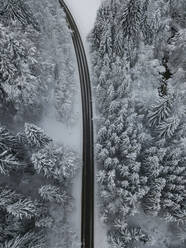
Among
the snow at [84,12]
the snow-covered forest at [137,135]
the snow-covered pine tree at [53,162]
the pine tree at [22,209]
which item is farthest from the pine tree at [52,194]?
the snow at [84,12]

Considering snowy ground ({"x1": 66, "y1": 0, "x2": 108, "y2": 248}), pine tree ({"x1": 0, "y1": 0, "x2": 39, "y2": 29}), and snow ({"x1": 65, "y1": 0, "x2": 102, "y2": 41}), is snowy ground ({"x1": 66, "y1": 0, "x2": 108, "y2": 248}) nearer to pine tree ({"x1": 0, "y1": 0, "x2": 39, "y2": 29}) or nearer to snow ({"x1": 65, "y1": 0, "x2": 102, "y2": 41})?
snow ({"x1": 65, "y1": 0, "x2": 102, "y2": 41})

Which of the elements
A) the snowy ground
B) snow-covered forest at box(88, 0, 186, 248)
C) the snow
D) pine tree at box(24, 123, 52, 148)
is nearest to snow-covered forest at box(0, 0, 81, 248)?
pine tree at box(24, 123, 52, 148)

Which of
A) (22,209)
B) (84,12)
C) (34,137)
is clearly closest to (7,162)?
(34,137)

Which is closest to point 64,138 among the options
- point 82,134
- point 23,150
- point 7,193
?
point 82,134

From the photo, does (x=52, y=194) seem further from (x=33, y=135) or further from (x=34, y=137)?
(x=33, y=135)

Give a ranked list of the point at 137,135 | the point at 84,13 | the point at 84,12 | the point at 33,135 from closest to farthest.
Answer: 1. the point at 33,135
2. the point at 137,135
3. the point at 84,13
4. the point at 84,12

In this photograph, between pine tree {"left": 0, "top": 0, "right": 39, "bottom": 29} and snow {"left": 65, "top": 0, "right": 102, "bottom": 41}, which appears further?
snow {"left": 65, "top": 0, "right": 102, "bottom": 41}

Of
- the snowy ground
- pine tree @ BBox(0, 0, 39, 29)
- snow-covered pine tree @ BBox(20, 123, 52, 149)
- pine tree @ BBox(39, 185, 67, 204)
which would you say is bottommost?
pine tree @ BBox(39, 185, 67, 204)
